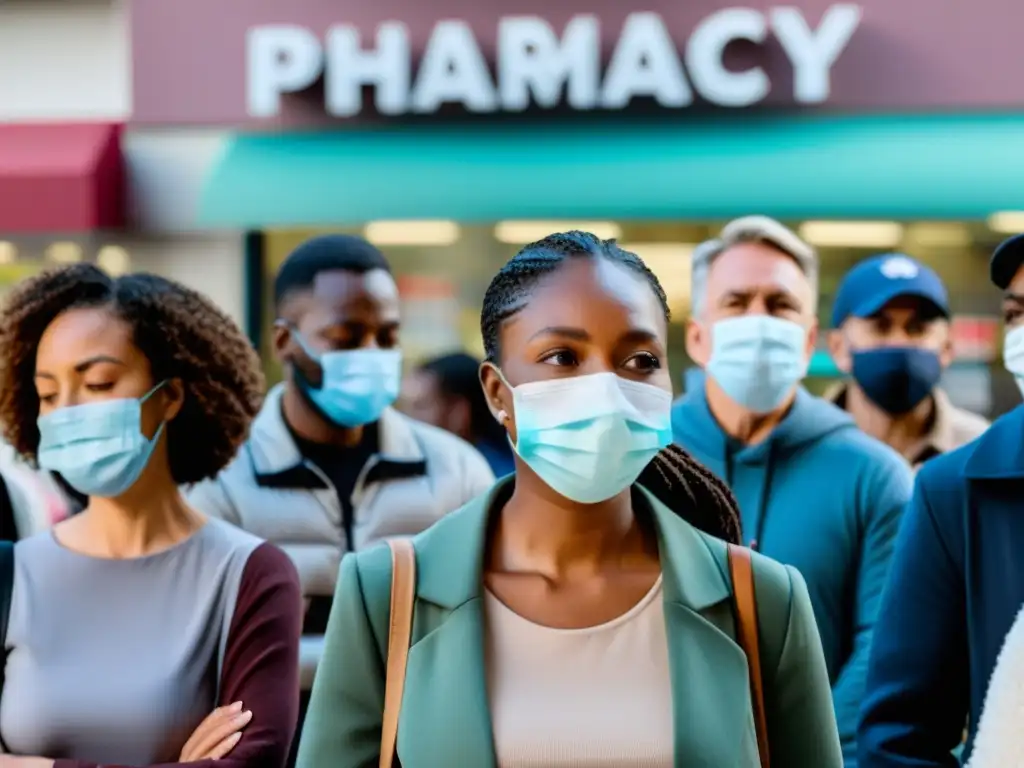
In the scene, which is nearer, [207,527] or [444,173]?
[207,527]

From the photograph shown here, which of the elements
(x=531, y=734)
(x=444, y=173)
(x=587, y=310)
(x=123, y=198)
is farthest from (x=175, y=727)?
(x=123, y=198)

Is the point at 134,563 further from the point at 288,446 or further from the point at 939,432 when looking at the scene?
the point at 939,432

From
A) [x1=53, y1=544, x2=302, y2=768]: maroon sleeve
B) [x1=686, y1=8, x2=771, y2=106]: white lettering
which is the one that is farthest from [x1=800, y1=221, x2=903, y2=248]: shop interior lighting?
[x1=53, y1=544, x2=302, y2=768]: maroon sleeve

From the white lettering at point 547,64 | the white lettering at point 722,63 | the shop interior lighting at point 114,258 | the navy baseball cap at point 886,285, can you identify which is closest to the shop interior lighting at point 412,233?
the white lettering at point 547,64

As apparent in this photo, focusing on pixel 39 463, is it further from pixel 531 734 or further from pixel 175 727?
pixel 531 734

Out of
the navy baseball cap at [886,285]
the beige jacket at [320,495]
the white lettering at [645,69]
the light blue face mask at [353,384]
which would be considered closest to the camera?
the beige jacket at [320,495]

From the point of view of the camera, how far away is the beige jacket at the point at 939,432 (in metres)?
5.61

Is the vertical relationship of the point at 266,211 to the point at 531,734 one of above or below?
above

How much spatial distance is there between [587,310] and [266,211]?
816 cm

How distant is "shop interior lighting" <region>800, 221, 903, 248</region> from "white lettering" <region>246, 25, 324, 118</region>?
3702 millimetres

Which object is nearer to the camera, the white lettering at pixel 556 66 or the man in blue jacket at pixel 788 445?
the man in blue jacket at pixel 788 445

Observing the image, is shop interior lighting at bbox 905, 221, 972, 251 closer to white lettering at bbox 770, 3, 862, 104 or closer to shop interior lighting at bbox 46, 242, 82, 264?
white lettering at bbox 770, 3, 862, 104

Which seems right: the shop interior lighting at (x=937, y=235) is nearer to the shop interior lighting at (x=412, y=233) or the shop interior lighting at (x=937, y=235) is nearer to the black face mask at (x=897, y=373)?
the shop interior lighting at (x=412, y=233)

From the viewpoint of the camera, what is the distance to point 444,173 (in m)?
10.2
